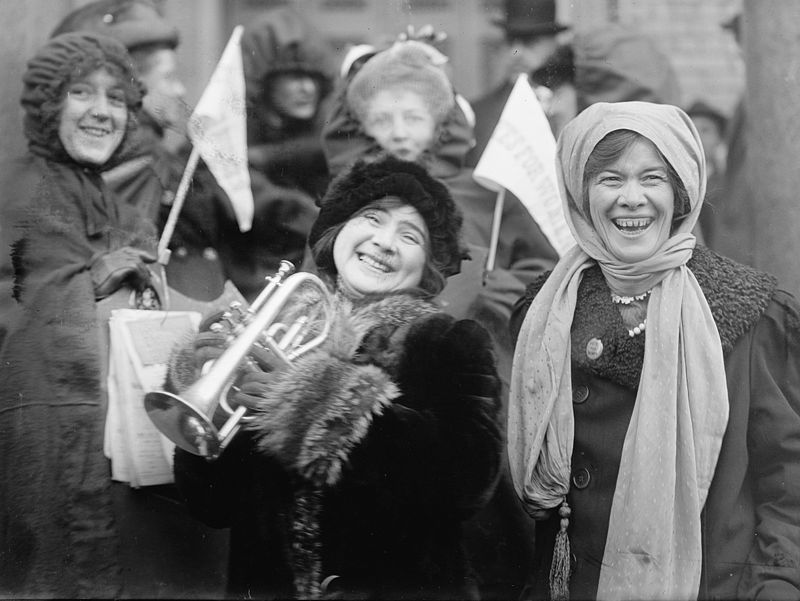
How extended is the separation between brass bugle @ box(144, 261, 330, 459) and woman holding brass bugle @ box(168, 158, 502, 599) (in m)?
0.07

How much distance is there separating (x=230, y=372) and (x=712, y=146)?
2560 millimetres

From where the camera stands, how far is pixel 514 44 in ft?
16.4

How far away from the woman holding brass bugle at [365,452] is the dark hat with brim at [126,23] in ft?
5.30

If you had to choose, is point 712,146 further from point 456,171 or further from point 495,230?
point 456,171

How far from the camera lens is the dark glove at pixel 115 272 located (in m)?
4.65

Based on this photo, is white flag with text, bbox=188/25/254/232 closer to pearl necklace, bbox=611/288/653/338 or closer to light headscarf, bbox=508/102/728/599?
light headscarf, bbox=508/102/728/599

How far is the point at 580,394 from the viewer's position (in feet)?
13.0

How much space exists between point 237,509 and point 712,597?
1.76 metres

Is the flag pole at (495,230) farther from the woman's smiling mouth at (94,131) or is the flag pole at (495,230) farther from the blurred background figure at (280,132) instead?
the woman's smiling mouth at (94,131)

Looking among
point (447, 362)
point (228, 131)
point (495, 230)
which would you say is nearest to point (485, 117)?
point (495, 230)

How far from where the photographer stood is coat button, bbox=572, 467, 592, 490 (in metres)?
3.90

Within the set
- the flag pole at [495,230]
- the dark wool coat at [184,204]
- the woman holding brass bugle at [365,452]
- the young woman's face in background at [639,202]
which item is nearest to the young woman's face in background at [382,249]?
the woman holding brass bugle at [365,452]

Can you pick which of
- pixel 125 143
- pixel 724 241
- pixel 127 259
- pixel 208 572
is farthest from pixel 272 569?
pixel 724 241

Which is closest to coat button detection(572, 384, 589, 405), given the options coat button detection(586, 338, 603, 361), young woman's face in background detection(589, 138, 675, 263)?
coat button detection(586, 338, 603, 361)
